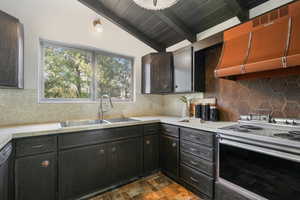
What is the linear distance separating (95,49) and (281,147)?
288 centimetres

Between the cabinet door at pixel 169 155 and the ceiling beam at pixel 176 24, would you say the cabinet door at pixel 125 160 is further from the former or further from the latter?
the ceiling beam at pixel 176 24

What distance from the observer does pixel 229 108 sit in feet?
7.08

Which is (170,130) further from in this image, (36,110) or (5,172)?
(36,110)

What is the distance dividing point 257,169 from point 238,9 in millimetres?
1976

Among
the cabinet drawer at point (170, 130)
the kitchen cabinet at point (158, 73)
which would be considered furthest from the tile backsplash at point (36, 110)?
the cabinet drawer at point (170, 130)

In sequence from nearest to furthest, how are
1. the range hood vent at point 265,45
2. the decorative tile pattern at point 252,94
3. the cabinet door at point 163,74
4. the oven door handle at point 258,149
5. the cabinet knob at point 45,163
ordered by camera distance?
the oven door handle at point 258,149 < the range hood vent at point 265,45 < the cabinet knob at point 45,163 < the decorative tile pattern at point 252,94 < the cabinet door at point 163,74

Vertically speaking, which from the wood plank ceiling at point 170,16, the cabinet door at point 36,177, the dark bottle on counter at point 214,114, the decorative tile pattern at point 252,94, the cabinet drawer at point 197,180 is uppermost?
the wood plank ceiling at point 170,16

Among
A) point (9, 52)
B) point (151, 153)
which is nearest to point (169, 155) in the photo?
point (151, 153)

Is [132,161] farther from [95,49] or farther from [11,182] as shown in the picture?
[95,49]

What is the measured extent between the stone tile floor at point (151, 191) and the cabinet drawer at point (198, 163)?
387mm

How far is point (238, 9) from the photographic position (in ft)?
6.13

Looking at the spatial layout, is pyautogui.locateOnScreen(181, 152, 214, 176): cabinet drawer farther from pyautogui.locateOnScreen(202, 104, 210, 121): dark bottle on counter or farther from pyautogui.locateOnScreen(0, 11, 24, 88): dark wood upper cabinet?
pyautogui.locateOnScreen(0, 11, 24, 88): dark wood upper cabinet

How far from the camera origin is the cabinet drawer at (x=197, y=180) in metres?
1.65

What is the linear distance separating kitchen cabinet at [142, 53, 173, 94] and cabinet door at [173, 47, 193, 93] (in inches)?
4.4
